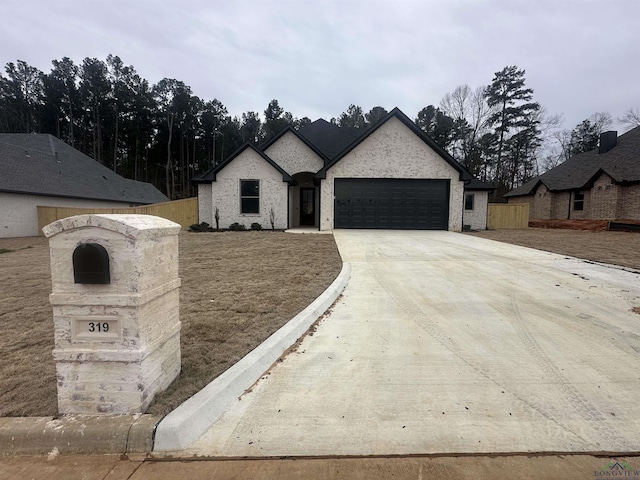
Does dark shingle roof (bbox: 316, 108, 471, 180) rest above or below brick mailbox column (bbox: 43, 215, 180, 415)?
above

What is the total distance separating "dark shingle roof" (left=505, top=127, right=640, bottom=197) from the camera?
2105 cm

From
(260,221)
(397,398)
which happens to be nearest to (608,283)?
(397,398)

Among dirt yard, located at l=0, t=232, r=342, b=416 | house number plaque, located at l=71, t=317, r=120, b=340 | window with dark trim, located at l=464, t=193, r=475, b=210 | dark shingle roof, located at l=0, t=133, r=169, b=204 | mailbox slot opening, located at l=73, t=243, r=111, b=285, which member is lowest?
dirt yard, located at l=0, t=232, r=342, b=416

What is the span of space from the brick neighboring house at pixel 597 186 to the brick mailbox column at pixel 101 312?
2697 centimetres

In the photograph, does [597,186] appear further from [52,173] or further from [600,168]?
[52,173]

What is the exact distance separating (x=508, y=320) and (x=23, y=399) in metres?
4.97

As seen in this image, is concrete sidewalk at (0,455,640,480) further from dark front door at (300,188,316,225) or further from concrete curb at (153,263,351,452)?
dark front door at (300,188,316,225)

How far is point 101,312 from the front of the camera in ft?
7.27

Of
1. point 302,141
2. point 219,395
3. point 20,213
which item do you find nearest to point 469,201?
point 302,141

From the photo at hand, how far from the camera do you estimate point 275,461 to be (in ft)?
6.40

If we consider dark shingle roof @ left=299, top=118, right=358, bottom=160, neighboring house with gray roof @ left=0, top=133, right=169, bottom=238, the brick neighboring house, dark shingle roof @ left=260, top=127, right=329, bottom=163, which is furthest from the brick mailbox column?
the brick neighboring house

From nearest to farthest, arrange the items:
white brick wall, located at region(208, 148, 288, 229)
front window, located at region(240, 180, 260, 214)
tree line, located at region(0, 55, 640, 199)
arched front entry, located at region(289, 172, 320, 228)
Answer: white brick wall, located at region(208, 148, 288, 229), front window, located at region(240, 180, 260, 214), arched front entry, located at region(289, 172, 320, 228), tree line, located at region(0, 55, 640, 199)

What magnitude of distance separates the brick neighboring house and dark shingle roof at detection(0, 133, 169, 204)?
116 ft

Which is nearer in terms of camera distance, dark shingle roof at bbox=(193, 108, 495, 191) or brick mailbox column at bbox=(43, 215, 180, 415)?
brick mailbox column at bbox=(43, 215, 180, 415)
